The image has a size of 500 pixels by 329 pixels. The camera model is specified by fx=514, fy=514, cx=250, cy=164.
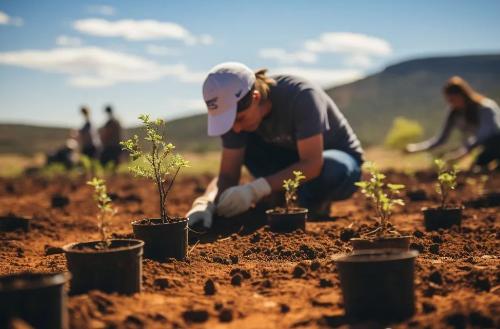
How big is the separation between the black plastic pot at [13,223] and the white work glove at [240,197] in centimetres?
200

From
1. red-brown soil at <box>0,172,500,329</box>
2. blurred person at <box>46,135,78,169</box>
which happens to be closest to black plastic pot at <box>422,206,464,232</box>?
red-brown soil at <box>0,172,500,329</box>

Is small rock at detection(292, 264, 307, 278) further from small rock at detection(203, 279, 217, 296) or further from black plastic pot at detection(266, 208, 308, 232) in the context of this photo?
black plastic pot at detection(266, 208, 308, 232)

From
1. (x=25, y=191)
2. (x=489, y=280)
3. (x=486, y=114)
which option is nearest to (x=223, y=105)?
(x=489, y=280)

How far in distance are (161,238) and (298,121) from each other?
2.08 meters

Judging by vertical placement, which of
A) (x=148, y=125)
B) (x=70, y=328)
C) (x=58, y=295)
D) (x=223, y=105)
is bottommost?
(x=70, y=328)

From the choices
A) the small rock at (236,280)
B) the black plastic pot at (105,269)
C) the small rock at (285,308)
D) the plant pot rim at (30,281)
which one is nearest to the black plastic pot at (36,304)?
the plant pot rim at (30,281)

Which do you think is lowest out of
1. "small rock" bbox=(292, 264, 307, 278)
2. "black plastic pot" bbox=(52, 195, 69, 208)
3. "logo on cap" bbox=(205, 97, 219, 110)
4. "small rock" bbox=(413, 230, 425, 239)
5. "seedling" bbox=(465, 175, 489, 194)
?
"small rock" bbox=(292, 264, 307, 278)

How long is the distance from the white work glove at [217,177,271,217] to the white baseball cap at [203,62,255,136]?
0.63m

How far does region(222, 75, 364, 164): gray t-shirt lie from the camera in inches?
192

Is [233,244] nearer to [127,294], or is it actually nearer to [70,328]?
[127,294]

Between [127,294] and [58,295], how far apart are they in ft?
1.93

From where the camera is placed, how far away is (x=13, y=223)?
524 centimetres

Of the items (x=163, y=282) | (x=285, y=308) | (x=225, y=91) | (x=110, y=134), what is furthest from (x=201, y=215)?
(x=110, y=134)

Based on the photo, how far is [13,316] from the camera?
6.54 ft
